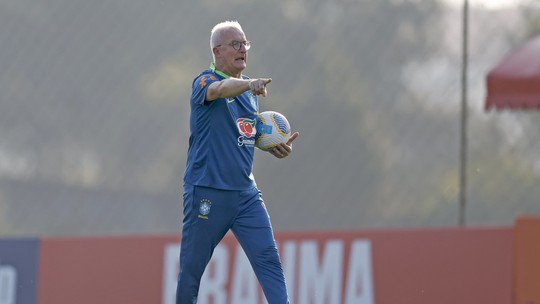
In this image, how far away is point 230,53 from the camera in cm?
777

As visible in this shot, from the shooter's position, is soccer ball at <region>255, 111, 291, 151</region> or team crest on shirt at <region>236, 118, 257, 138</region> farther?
soccer ball at <region>255, 111, 291, 151</region>

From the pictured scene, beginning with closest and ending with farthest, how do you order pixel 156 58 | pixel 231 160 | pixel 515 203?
pixel 231 160 < pixel 515 203 < pixel 156 58

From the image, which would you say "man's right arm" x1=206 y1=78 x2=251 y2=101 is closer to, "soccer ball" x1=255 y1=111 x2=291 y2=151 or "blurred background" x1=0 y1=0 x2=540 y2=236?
"soccer ball" x1=255 y1=111 x2=291 y2=151

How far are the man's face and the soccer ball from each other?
38 centimetres

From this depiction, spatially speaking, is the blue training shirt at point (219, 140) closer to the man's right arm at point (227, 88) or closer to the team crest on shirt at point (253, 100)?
the team crest on shirt at point (253, 100)

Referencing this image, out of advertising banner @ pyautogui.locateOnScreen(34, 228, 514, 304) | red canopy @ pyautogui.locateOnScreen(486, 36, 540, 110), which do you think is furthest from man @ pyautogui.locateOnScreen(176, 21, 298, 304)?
red canopy @ pyautogui.locateOnScreen(486, 36, 540, 110)

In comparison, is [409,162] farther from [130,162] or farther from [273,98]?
[130,162]

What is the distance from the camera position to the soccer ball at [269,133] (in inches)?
314

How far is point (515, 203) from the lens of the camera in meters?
12.2

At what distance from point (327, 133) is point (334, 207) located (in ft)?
2.30

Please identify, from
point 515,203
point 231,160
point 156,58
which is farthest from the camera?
point 156,58

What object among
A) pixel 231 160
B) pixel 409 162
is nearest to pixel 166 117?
pixel 409 162

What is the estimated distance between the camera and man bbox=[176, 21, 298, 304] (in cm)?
778

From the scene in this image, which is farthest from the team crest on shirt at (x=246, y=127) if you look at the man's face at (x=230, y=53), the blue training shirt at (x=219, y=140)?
the man's face at (x=230, y=53)
